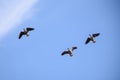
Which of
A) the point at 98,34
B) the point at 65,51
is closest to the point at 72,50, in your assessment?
the point at 65,51

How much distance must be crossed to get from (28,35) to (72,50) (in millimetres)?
8783

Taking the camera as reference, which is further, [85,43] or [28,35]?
[85,43]

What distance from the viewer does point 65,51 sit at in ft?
193

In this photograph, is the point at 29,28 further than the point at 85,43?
No

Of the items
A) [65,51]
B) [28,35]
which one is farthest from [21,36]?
[65,51]

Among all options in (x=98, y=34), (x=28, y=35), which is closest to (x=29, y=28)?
(x=28, y=35)

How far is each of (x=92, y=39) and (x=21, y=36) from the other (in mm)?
13150

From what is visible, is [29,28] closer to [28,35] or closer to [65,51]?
[28,35]

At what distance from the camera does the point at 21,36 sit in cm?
5681

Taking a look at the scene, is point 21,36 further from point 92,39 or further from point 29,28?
point 92,39

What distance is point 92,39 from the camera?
57.1 m

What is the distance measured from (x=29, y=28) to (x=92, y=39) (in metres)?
11.8

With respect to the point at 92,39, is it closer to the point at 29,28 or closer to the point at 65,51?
the point at 65,51

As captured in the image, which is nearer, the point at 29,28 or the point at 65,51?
the point at 29,28
